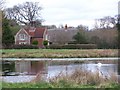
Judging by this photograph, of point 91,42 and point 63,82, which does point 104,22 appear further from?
point 63,82

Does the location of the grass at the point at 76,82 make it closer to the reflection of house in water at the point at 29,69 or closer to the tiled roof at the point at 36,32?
the reflection of house in water at the point at 29,69

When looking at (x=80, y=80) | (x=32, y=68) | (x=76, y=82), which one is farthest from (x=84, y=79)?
(x=32, y=68)

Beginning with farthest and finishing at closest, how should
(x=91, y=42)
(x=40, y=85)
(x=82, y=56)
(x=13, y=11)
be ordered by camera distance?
(x=13, y=11) → (x=91, y=42) → (x=82, y=56) → (x=40, y=85)

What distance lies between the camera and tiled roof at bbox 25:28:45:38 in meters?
74.5

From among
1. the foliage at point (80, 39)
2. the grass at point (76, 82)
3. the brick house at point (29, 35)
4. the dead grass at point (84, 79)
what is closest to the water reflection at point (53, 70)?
the dead grass at point (84, 79)

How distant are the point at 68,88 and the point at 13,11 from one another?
75.2 metres

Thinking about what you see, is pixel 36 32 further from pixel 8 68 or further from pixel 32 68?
pixel 32 68

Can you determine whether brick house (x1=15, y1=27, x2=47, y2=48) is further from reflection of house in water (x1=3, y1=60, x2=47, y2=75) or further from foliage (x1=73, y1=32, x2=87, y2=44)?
reflection of house in water (x1=3, y1=60, x2=47, y2=75)

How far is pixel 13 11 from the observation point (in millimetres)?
83000

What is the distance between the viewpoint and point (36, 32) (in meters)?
75.6

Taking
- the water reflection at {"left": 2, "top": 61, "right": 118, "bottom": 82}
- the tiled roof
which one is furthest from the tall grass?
the tiled roof

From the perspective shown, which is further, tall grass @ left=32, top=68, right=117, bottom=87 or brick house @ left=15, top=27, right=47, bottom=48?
brick house @ left=15, top=27, right=47, bottom=48

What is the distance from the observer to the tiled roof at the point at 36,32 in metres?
74.5

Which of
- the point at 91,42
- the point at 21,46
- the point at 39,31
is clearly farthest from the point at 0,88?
the point at 39,31
